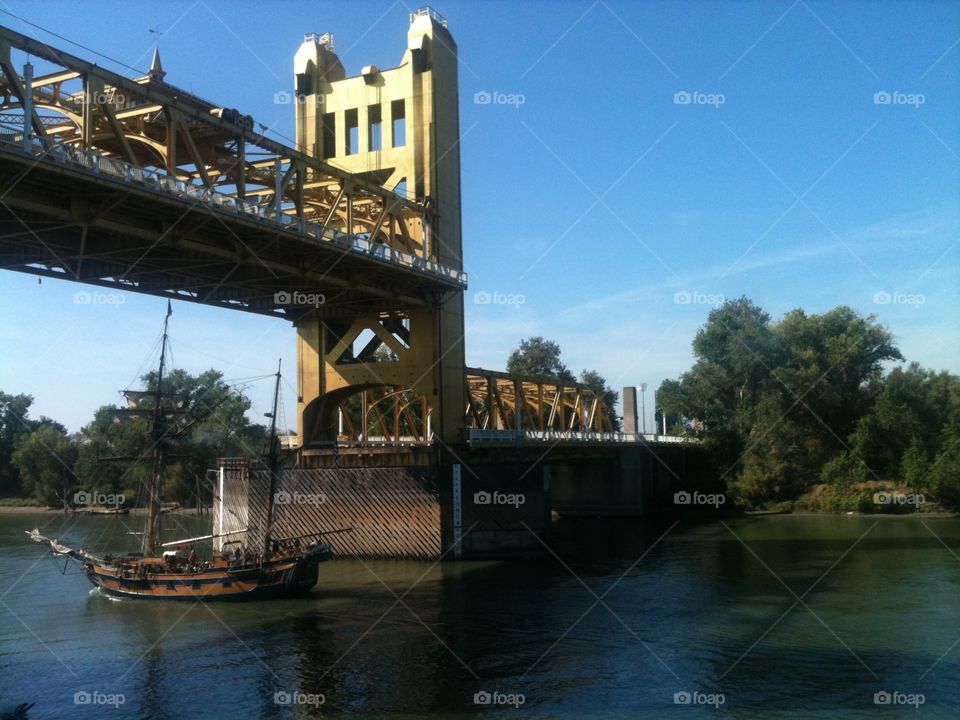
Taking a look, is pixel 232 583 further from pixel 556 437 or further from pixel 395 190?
pixel 556 437

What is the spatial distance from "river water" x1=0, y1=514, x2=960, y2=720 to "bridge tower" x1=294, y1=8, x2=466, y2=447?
28.5ft

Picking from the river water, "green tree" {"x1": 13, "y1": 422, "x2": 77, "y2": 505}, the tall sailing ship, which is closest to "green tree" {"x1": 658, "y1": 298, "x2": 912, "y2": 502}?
the river water

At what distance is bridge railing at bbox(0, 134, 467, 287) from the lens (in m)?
22.4

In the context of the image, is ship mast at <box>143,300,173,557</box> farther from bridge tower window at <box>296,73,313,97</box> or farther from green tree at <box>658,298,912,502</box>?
green tree at <box>658,298,912,502</box>

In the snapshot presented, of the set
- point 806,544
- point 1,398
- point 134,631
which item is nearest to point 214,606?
point 134,631

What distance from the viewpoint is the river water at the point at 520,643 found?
1861 cm

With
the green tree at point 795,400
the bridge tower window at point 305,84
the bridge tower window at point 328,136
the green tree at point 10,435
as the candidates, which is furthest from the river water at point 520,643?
the green tree at point 10,435

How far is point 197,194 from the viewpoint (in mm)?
26203

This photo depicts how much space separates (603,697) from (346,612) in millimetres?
11591

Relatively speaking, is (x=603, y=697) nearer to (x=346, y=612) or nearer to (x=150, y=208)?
(x=346, y=612)

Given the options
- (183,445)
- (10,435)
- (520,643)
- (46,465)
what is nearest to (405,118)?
(520,643)

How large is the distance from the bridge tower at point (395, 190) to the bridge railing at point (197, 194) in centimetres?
484

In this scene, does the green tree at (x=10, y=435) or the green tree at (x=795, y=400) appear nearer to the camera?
the green tree at (x=795, y=400)

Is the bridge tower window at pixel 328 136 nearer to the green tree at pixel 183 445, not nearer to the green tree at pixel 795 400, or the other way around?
the green tree at pixel 183 445
